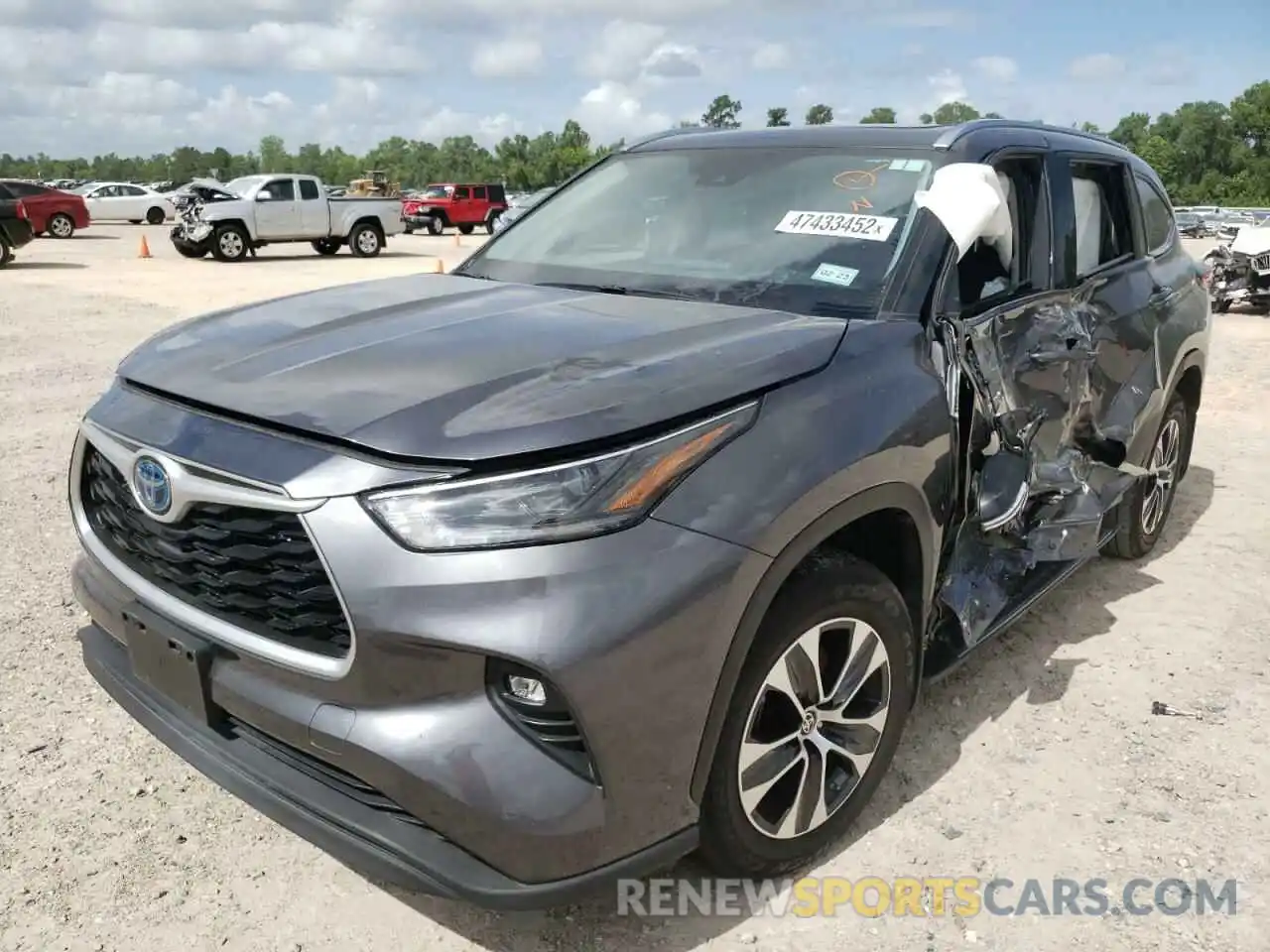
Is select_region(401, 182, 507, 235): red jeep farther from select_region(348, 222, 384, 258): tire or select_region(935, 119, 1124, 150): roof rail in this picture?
select_region(935, 119, 1124, 150): roof rail

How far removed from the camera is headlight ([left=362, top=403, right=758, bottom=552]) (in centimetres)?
199

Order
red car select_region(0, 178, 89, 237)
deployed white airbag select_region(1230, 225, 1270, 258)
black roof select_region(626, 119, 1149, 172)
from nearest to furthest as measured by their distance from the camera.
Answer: black roof select_region(626, 119, 1149, 172)
deployed white airbag select_region(1230, 225, 1270, 258)
red car select_region(0, 178, 89, 237)

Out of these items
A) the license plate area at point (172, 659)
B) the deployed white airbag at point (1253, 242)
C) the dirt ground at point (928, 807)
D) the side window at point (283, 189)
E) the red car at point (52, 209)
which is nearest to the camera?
the license plate area at point (172, 659)

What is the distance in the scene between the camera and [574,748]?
203 centimetres

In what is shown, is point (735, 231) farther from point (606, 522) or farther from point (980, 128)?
point (606, 522)

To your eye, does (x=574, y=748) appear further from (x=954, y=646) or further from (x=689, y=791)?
(x=954, y=646)

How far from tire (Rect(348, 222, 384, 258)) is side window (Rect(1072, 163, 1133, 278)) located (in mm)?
22304

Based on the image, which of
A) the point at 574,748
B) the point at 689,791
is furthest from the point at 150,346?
the point at 689,791

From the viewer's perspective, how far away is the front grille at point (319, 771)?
83.1 inches

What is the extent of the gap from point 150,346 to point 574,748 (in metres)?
1.69

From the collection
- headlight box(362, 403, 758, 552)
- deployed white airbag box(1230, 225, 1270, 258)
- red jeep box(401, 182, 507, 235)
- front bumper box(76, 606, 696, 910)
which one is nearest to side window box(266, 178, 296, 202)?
red jeep box(401, 182, 507, 235)

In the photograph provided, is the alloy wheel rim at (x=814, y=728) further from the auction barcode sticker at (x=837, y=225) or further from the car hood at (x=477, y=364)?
the auction barcode sticker at (x=837, y=225)

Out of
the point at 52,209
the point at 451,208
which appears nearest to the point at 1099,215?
the point at 52,209

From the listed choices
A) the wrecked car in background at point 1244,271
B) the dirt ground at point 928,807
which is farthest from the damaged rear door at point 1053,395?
the wrecked car in background at point 1244,271
